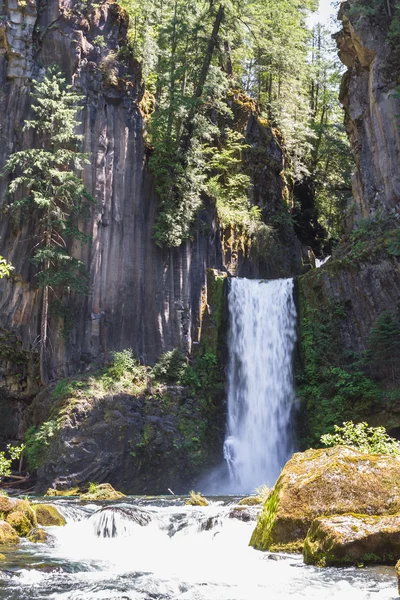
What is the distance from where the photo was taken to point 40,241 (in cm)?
2634

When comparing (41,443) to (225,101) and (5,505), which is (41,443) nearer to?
(5,505)

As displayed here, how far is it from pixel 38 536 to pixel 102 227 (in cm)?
1736

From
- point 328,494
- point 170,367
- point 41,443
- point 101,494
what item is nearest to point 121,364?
point 170,367

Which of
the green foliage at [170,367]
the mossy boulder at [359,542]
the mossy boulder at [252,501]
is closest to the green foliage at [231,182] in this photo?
the green foliage at [170,367]

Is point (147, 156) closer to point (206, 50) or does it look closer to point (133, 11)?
point (206, 50)

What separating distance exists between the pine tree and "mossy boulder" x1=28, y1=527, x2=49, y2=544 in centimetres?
1367

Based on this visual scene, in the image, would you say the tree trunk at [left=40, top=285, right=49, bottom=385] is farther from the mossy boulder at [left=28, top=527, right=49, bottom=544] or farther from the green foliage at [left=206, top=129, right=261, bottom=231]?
the mossy boulder at [left=28, top=527, right=49, bottom=544]

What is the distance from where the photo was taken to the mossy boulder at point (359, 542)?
8.55 meters

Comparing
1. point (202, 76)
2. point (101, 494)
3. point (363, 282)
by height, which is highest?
point (202, 76)

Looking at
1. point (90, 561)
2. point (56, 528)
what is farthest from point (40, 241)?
point (90, 561)

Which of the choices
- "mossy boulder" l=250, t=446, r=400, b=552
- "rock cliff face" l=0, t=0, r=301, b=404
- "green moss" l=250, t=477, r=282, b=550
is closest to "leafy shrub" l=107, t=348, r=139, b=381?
"rock cliff face" l=0, t=0, r=301, b=404

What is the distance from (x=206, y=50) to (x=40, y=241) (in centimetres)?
1207

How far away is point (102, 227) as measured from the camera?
27.7 meters

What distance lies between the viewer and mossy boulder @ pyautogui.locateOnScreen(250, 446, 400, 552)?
947 cm
